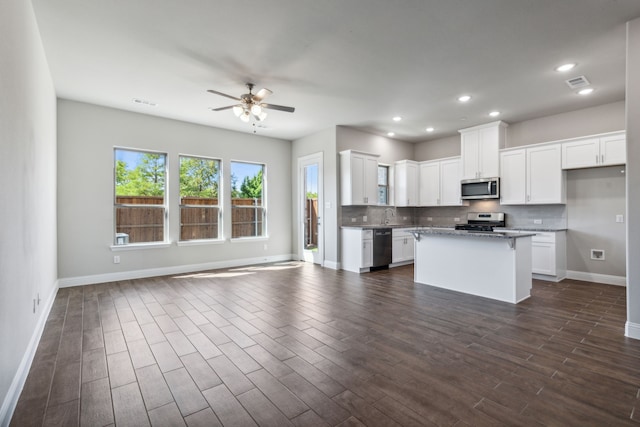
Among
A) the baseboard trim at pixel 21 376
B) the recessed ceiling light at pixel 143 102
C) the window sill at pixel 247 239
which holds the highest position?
the recessed ceiling light at pixel 143 102

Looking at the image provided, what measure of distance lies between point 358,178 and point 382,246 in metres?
1.50

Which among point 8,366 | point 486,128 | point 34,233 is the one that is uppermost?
point 486,128

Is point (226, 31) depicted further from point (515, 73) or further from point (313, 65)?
point (515, 73)

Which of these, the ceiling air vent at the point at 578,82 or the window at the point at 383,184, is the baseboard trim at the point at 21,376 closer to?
the window at the point at 383,184

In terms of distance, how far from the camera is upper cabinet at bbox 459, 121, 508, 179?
6008 millimetres

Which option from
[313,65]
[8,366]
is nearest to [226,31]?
[313,65]

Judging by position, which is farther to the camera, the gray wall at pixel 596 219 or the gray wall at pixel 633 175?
the gray wall at pixel 596 219

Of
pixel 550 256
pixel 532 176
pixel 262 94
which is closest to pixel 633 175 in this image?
pixel 550 256

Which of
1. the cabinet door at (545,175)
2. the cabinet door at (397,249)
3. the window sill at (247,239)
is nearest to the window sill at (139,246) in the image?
the window sill at (247,239)

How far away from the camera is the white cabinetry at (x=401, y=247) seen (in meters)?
6.63

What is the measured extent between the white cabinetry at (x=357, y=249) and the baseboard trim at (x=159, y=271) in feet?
6.38

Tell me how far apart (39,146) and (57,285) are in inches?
97.4

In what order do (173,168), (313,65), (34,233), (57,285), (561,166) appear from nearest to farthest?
1. (34,233)
2. (313,65)
3. (57,285)
4. (561,166)
5. (173,168)

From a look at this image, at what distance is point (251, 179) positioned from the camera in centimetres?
712
